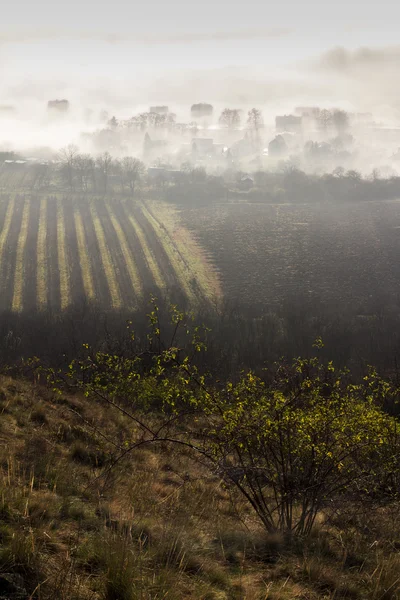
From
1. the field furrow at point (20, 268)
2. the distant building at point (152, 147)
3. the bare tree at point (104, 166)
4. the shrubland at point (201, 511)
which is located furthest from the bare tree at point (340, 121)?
the shrubland at point (201, 511)

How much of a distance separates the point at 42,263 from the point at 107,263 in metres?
10.5

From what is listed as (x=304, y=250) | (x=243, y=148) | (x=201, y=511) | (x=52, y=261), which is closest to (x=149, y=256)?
(x=52, y=261)

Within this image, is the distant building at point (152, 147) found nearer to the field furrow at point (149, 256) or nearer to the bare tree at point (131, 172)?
the bare tree at point (131, 172)

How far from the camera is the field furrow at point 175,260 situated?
71.6 metres

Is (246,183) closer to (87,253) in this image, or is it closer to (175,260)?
(175,260)

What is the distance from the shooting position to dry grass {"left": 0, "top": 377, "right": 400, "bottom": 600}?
523 centimetres

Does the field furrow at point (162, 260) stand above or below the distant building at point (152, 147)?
below

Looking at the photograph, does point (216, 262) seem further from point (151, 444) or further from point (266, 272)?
point (151, 444)

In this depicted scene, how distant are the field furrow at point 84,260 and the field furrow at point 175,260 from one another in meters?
13.5

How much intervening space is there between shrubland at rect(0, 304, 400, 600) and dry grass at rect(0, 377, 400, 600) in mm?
25

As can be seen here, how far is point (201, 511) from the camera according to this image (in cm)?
944

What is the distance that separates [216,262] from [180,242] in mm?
10617

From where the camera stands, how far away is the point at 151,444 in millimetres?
15578

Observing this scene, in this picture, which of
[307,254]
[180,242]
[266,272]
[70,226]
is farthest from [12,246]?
[307,254]
